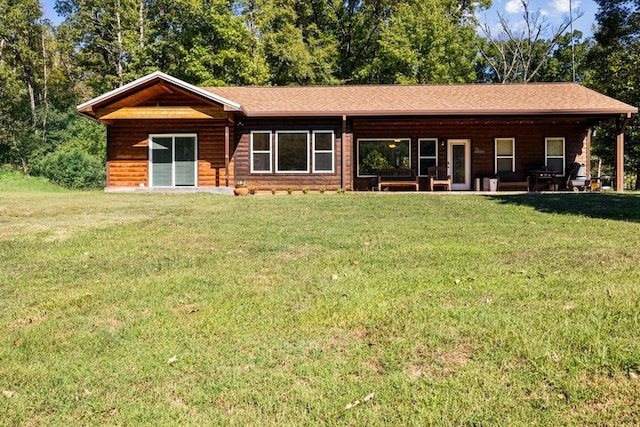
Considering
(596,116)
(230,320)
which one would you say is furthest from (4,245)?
(596,116)

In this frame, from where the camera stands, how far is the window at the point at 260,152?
659 inches

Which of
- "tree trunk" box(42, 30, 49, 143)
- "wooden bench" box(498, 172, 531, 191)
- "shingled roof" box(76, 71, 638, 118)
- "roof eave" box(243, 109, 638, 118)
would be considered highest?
"tree trunk" box(42, 30, 49, 143)

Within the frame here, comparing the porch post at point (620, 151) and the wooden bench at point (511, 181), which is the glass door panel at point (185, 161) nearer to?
the wooden bench at point (511, 181)

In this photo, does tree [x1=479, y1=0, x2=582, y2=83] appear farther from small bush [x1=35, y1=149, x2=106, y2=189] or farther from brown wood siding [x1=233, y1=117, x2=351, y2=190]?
small bush [x1=35, y1=149, x2=106, y2=189]

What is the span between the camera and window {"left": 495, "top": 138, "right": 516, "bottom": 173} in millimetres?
17109

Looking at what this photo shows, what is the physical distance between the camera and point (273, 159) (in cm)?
1672

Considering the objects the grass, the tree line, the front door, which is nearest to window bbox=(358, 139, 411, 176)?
the front door

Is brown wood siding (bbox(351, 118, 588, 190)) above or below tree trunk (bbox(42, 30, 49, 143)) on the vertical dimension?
below

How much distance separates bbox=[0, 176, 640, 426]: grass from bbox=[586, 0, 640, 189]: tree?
19.0 meters

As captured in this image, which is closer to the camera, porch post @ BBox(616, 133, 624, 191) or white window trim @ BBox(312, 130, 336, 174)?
porch post @ BBox(616, 133, 624, 191)

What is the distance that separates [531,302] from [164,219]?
260 inches

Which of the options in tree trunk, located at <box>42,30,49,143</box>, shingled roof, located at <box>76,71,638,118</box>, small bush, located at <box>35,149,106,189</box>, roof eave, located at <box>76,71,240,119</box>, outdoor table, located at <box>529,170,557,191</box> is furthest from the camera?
tree trunk, located at <box>42,30,49,143</box>

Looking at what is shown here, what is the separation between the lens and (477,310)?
3.51m

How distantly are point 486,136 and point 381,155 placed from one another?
3.81m
